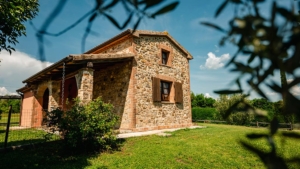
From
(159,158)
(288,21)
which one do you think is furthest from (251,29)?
(159,158)

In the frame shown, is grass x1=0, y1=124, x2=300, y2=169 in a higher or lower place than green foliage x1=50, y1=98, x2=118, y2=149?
lower

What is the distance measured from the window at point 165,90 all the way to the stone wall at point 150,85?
443mm

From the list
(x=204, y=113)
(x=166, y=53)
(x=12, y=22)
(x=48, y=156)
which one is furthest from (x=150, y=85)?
(x=204, y=113)

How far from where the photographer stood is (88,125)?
5.32m

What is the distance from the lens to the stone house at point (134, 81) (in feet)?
29.4

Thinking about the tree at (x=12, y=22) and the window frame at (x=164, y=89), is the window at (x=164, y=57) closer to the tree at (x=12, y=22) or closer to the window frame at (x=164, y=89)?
the window frame at (x=164, y=89)

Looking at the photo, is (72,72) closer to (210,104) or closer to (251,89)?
(251,89)

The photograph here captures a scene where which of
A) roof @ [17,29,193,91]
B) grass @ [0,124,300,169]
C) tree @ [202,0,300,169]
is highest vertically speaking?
roof @ [17,29,193,91]

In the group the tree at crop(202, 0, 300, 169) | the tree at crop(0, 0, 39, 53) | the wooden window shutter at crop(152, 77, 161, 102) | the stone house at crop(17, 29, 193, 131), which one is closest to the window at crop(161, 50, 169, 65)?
the stone house at crop(17, 29, 193, 131)

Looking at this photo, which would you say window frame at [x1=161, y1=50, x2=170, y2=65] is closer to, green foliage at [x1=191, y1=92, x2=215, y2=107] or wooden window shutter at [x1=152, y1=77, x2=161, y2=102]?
wooden window shutter at [x1=152, y1=77, x2=161, y2=102]

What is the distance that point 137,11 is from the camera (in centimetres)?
68

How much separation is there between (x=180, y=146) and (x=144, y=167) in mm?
2165

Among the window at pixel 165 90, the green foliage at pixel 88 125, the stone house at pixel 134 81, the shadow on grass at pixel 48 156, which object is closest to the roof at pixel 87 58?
the stone house at pixel 134 81

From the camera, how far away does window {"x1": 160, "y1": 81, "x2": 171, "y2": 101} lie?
1113 cm
